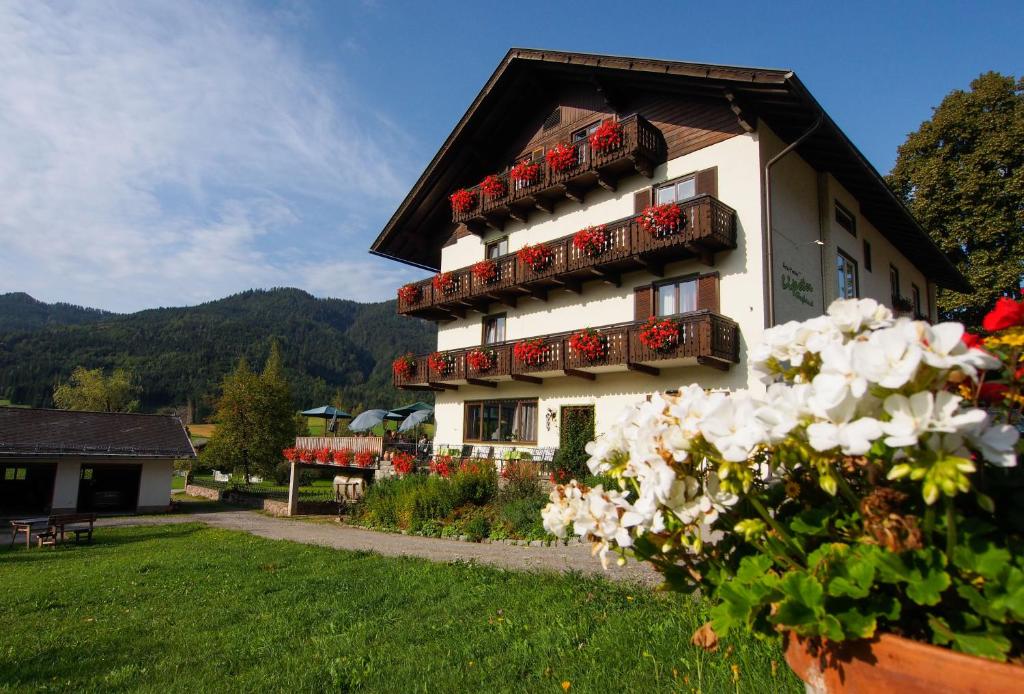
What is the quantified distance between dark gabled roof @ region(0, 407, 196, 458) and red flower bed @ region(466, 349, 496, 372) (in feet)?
66.5

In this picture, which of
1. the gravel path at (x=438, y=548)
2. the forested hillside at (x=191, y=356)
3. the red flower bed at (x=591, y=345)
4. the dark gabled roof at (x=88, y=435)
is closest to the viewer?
the gravel path at (x=438, y=548)

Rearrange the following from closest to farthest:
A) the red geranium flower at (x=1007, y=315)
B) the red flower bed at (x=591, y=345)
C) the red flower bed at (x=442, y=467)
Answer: the red geranium flower at (x=1007, y=315), the red flower bed at (x=591, y=345), the red flower bed at (x=442, y=467)

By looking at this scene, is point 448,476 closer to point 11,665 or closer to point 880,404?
point 11,665

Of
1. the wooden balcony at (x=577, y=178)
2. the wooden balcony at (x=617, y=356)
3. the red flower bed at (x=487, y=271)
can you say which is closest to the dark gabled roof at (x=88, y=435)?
the wooden balcony at (x=617, y=356)

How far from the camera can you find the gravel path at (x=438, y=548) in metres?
8.73

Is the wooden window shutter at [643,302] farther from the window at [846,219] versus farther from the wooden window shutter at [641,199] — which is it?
the window at [846,219]

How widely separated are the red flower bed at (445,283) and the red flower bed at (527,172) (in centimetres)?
429

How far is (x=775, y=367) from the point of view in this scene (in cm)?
161

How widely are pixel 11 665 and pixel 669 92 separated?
1752 centimetres

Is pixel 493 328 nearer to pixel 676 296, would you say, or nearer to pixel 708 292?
pixel 676 296

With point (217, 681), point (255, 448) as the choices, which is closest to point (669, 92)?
point (217, 681)

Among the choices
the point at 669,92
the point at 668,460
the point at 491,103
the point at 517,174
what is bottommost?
the point at 668,460

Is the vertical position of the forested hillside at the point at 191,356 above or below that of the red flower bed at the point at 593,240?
above

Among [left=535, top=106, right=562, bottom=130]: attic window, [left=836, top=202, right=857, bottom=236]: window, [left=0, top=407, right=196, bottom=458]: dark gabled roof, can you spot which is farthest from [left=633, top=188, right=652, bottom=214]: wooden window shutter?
[left=0, top=407, right=196, bottom=458]: dark gabled roof
